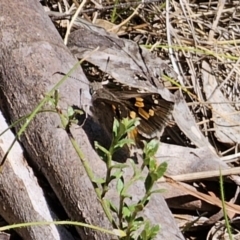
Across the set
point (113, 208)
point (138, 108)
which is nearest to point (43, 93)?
point (138, 108)

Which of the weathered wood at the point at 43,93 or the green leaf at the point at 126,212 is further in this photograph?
the weathered wood at the point at 43,93

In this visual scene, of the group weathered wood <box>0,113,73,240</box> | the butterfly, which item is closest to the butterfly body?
the butterfly

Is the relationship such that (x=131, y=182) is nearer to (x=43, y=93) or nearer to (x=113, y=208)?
(x=113, y=208)

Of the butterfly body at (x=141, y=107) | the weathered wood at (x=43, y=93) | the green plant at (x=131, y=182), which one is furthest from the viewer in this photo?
the butterfly body at (x=141, y=107)

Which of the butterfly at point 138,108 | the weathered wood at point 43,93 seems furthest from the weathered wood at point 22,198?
the butterfly at point 138,108

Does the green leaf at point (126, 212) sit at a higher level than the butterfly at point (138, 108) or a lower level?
lower

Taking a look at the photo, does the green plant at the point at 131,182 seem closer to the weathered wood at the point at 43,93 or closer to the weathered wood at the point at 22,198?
the weathered wood at the point at 43,93

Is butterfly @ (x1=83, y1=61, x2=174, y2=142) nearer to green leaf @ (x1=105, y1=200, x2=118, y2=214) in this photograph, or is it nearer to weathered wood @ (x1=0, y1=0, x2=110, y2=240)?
weathered wood @ (x1=0, y1=0, x2=110, y2=240)

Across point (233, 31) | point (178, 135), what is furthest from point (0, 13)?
point (233, 31)

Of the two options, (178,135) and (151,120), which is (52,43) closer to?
(151,120)

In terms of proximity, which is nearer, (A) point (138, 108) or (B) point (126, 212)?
(B) point (126, 212)

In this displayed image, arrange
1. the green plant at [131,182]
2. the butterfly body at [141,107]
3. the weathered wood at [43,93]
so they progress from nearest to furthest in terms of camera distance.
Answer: the green plant at [131,182]
the weathered wood at [43,93]
the butterfly body at [141,107]

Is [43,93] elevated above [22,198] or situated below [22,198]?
above

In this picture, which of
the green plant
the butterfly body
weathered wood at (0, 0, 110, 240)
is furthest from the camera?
the butterfly body
